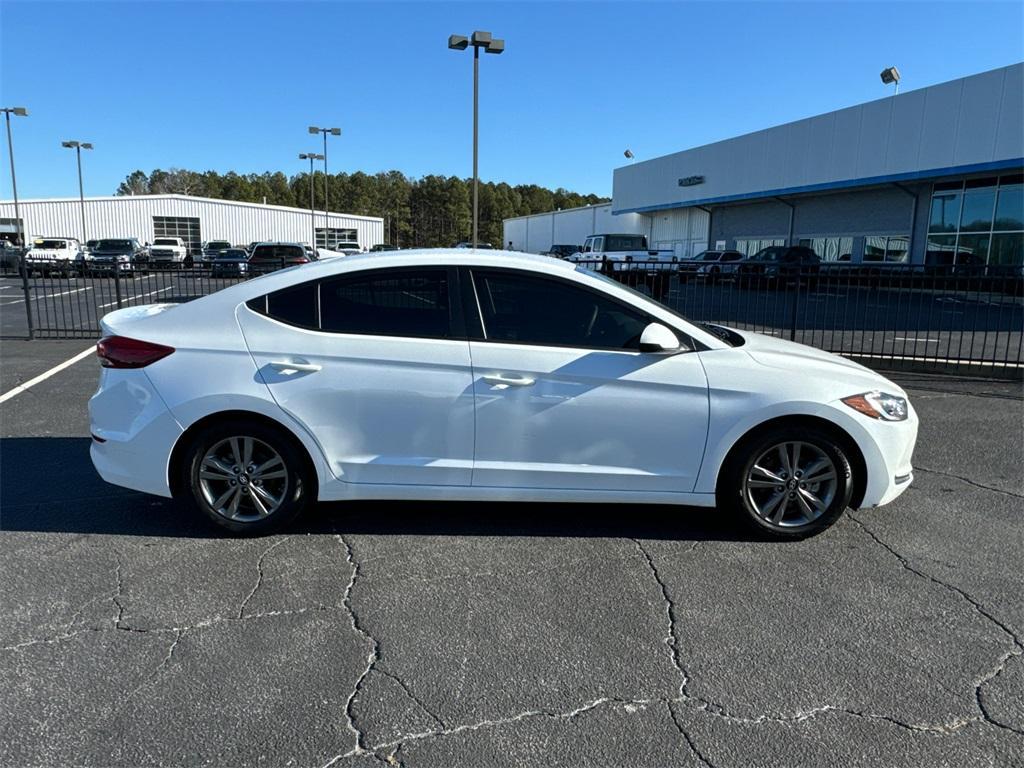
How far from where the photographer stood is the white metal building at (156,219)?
6112 centimetres

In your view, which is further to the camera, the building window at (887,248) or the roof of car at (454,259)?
the building window at (887,248)

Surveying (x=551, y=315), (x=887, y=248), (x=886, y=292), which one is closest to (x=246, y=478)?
(x=551, y=315)

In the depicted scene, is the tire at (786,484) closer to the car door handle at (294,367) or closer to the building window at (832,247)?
the car door handle at (294,367)

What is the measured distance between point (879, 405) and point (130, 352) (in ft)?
13.7

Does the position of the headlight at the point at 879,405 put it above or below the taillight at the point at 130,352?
below

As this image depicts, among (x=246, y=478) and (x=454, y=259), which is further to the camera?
(x=454, y=259)

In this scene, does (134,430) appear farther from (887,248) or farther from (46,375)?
(887,248)

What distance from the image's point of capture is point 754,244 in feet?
127

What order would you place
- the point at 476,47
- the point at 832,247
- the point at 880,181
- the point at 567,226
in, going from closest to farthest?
the point at 476,47 < the point at 880,181 < the point at 832,247 < the point at 567,226

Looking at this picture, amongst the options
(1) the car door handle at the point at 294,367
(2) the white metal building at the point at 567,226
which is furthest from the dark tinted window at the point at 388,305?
(2) the white metal building at the point at 567,226

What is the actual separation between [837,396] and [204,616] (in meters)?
3.41

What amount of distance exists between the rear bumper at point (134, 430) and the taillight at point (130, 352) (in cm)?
5

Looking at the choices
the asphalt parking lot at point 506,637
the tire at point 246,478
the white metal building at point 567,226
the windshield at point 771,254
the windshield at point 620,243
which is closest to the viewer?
the asphalt parking lot at point 506,637

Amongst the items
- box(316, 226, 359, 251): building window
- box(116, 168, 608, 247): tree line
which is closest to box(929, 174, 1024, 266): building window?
box(316, 226, 359, 251): building window
